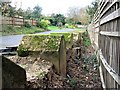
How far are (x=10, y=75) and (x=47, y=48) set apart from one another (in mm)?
→ 2241

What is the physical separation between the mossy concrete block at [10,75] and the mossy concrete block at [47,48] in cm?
189

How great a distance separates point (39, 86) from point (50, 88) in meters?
0.44

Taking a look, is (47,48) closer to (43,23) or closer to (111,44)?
(111,44)

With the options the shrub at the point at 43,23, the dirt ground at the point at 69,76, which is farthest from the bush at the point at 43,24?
the dirt ground at the point at 69,76

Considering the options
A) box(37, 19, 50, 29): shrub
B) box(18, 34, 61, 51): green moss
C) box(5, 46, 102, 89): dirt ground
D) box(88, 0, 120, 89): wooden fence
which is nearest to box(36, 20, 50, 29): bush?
box(37, 19, 50, 29): shrub

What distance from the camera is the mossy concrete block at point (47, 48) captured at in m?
4.54

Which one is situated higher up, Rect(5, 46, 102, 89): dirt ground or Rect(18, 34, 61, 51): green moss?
Rect(18, 34, 61, 51): green moss

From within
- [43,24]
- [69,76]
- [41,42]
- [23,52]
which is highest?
[43,24]

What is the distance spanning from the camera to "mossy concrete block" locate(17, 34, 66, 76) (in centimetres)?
454

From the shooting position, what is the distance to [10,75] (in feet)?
7.81

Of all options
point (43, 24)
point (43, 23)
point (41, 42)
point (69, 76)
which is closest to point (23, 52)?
point (41, 42)

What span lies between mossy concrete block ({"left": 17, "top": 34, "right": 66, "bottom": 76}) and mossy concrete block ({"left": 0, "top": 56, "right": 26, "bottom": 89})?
6.20 feet

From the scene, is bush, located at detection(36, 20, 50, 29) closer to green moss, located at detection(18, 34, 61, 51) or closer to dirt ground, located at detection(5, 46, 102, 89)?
dirt ground, located at detection(5, 46, 102, 89)

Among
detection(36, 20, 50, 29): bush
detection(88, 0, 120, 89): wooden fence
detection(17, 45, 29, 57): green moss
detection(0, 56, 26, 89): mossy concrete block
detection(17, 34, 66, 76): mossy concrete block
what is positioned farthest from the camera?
detection(36, 20, 50, 29): bush
